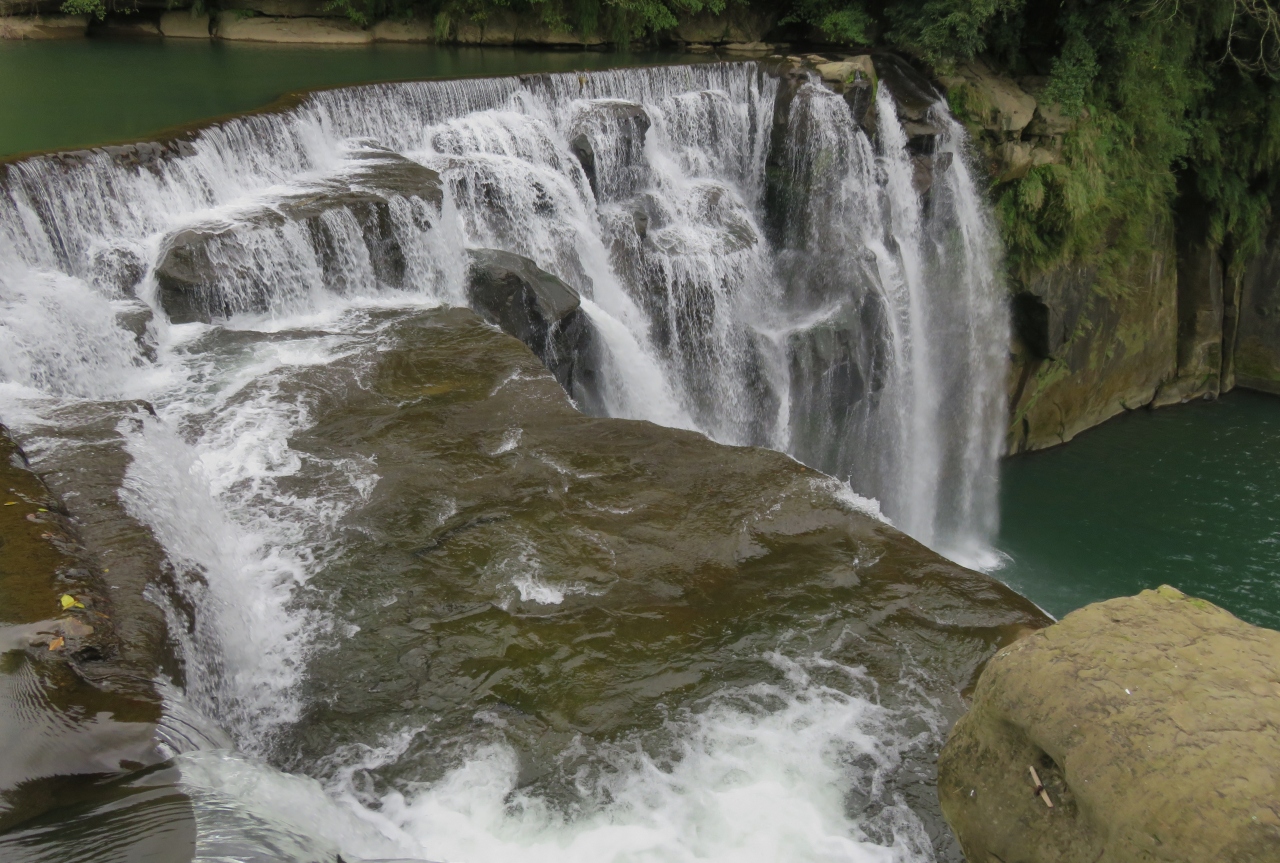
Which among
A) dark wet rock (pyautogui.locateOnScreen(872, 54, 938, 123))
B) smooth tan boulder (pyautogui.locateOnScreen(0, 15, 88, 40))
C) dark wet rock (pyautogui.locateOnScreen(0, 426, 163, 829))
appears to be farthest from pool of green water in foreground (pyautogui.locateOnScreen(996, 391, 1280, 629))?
smooth tan boulder (pyautogui.locateOnScreen(0, 15, 88, 40))

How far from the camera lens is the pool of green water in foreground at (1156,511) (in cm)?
1075

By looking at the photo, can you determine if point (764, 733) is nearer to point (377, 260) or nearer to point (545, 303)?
point (545, 303)

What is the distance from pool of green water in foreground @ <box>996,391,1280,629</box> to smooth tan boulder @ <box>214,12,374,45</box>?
13.6 m

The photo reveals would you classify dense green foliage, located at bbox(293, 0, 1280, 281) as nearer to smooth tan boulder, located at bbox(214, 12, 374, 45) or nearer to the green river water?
the green river water

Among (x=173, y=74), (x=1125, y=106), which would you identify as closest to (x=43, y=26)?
(x=173, y=74)

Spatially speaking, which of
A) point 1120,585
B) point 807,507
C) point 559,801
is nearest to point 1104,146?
point 1120,585

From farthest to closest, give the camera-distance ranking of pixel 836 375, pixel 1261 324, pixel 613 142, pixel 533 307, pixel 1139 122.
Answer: pixel 1261 324 → pixel 1139 122 → pixel 613 142 → pixel 836 375 → pixel 533 307

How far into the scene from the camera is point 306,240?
792cm

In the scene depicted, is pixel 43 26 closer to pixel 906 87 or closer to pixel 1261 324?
pixel 906 87

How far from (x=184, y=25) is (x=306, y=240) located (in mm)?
11458

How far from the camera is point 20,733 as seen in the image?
9.44ft

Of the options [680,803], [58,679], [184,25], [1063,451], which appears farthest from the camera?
[184,25]

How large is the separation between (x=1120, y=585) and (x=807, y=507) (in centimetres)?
718

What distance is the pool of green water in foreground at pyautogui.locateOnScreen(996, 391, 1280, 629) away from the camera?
10.8 meters
